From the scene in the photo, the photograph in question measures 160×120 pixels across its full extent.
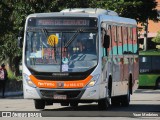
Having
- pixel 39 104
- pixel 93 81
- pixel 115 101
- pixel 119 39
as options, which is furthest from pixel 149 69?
pixel 93 81

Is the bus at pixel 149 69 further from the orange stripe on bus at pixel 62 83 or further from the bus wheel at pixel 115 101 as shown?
the orange stripe on bus at pixel 62 83

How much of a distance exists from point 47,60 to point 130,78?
20.2 ft

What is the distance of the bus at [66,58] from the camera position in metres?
22.7

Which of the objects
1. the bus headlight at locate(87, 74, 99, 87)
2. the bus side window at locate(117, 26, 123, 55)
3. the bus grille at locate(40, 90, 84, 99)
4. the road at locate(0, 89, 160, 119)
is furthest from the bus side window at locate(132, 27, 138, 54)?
the bus grille at locate(40, 90, 84, 99)

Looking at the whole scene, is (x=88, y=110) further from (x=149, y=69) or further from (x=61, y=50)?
(x=149, y=69)

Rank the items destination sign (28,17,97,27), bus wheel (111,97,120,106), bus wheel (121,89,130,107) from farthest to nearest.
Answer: bus wheel (111,97,120,106), bus wheel (121,89,130,107), destination sign (28,17,97,27)

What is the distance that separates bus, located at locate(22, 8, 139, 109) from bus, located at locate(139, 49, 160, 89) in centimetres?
2714

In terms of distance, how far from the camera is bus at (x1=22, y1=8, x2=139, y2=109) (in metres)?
22.7

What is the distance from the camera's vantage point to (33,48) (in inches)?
920

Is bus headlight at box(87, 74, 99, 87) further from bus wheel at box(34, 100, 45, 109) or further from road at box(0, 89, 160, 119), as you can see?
bus wheel at box(34, 100, 45, 109)

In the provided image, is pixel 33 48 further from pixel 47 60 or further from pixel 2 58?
pixel 2 58

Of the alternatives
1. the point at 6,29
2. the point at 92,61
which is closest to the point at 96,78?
the point at 92,61

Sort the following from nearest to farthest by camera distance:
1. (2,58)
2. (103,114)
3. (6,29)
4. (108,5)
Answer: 1. (103,114)
2. (6,29)
3. (2,58)
4. (108,5)

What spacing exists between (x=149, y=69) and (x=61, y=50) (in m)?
29.0
